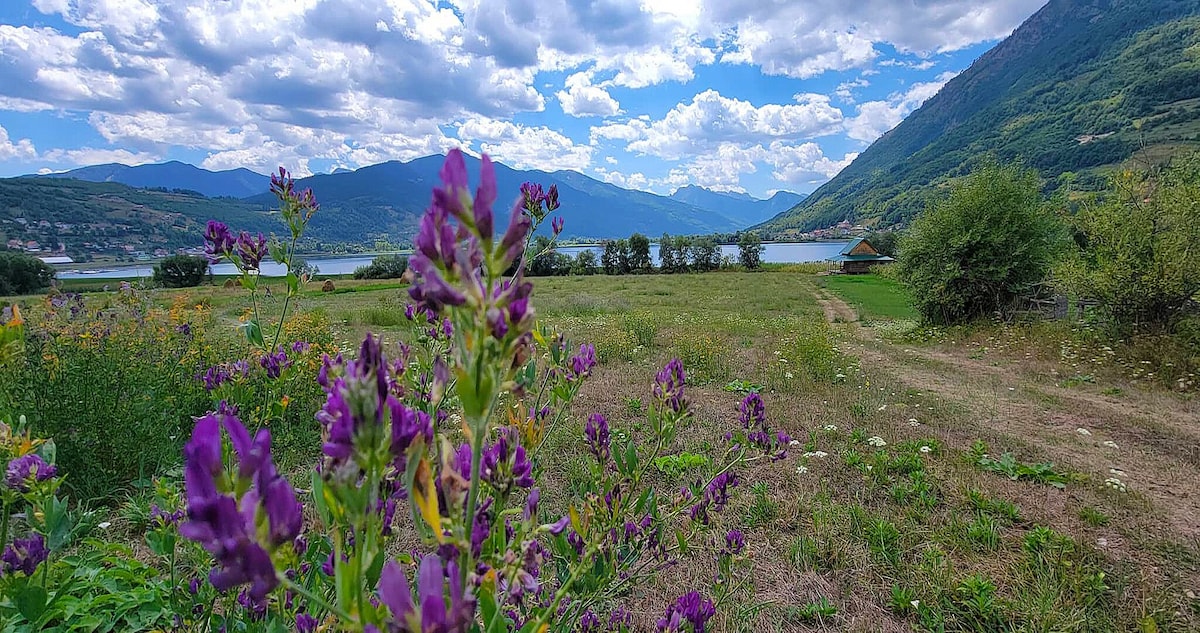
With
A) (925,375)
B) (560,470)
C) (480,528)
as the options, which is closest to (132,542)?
(560,470)

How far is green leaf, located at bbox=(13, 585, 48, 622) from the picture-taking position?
1.41 metres

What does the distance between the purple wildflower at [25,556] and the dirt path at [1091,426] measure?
21.9ft

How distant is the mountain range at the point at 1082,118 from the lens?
3501 inches

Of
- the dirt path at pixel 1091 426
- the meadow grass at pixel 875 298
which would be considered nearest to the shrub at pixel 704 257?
the meadow grass at pixel 875 298

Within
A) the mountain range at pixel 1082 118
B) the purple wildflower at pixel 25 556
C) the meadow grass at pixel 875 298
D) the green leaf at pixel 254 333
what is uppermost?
the mountain range at pixel 1082 118

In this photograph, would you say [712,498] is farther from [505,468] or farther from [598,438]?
[505,468]

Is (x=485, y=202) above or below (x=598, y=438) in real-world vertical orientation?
above

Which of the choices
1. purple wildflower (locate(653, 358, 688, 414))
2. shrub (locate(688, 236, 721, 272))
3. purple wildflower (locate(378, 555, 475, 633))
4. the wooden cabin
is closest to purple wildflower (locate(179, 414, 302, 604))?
purple wildflower (locate(378, 555, 475, 633))

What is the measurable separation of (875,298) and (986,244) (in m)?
12.3

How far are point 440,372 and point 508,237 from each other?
0.31 meters

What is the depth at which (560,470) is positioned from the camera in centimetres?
505

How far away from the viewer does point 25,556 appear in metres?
1.48

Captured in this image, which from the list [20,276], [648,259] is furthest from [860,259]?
[20,276]

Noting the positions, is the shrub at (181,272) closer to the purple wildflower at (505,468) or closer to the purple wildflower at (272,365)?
the purple wildflower at (272,365)
